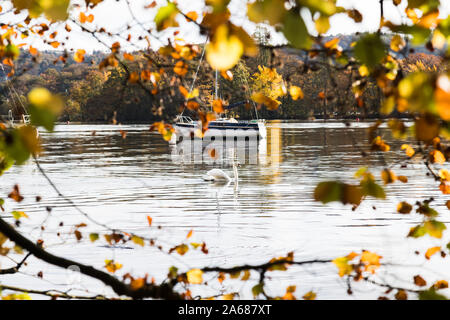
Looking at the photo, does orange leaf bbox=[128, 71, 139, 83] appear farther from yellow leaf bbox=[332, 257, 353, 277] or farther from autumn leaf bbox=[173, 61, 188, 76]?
yellow leaf bbox=[332, 257, 353, 277]

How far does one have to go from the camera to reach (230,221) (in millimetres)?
12922

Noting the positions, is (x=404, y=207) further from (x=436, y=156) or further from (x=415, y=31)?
(x=415, y=31)

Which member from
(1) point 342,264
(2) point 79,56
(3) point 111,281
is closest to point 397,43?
(1) point 342,264

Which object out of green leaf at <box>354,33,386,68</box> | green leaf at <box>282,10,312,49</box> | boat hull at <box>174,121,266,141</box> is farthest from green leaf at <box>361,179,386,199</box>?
boat hull at <box>174,121,266,141</box>

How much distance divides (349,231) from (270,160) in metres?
16.7

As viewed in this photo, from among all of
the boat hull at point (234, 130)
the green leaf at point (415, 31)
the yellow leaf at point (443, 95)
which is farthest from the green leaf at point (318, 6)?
the boat hull at point (234, 130)

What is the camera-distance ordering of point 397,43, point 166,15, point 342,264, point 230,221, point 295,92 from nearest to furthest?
point 166,15 < point 397,43 < point 342,264 < point 295,92 < point 230,221

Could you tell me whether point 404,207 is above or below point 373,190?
below

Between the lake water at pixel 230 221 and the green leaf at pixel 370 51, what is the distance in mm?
1161

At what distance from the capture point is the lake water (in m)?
8.62

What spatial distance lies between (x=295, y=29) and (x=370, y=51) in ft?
0.84

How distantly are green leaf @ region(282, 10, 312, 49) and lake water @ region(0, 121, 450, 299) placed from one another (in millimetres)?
1359

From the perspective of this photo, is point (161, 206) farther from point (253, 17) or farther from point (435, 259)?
point (253, 17)

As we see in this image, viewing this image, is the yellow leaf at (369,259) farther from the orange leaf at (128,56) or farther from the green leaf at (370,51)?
the green leaf at (370,51)
